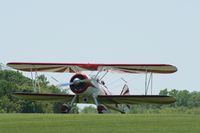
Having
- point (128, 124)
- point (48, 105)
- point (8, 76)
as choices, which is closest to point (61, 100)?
point (128, 124)

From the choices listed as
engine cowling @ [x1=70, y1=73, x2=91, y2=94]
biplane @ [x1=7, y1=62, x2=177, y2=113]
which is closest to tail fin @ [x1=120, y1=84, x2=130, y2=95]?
biplane @ [x1=7, y1=62, x2=177, y2=113]

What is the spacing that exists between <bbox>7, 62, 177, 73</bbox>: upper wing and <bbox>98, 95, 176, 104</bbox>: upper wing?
4.55 ft

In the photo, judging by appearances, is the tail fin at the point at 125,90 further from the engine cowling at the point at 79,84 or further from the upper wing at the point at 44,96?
the engine cowling at the point at 79,84

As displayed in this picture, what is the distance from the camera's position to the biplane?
1391 inches

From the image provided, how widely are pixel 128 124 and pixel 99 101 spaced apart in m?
20.5

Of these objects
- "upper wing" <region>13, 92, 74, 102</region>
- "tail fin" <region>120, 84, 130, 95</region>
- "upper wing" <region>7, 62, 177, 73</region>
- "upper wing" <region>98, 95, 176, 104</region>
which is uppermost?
"upper wing" <region>7, 62, 177, 73</region>

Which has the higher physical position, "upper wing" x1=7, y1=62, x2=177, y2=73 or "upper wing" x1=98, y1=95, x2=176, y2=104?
"upper wing" x1=7, y1=62, x2=177, y2=73

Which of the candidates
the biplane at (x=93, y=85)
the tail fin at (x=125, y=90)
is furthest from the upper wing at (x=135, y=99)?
the tail fin at (x=125, y=90)

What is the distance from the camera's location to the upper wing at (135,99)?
35125 mm

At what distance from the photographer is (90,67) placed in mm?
36938

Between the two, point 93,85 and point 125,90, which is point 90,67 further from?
point 125,90

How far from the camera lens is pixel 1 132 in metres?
14.8

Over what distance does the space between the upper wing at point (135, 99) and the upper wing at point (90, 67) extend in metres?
1.39

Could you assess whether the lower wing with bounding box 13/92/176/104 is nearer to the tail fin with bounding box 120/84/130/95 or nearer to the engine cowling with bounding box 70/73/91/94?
the engine cowling with bounding box 70/73/91/94
